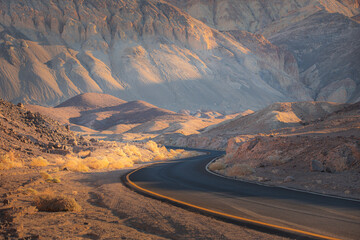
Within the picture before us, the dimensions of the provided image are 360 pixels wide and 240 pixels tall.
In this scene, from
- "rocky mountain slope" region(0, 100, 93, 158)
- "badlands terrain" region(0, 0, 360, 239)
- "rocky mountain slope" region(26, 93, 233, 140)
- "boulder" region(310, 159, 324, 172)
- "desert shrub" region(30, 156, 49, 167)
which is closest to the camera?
"badlands terrain" region(0, 0, 360, 239)

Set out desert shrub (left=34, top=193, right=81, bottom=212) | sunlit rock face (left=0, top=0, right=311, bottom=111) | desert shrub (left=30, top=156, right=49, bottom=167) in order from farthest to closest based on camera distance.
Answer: sunlit rock face (left=0, top=0, right=311, bottom=111) → desert shrub (left=30, top=156, right=49, bottom=167) → desert shrub (left=34, top=193, right=81, bottom=212)

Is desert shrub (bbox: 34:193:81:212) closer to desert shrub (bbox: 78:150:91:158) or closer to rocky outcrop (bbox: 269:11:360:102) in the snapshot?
desert shrub (bbox: 78:150:91:158)

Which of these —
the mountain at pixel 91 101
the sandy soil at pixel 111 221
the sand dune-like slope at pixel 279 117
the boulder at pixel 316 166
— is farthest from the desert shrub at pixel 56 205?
the mountain at pixel 91 101

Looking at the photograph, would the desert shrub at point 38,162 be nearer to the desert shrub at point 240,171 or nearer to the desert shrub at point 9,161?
the desert shrub at point 9,161

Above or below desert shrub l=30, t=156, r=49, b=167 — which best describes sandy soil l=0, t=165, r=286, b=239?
above

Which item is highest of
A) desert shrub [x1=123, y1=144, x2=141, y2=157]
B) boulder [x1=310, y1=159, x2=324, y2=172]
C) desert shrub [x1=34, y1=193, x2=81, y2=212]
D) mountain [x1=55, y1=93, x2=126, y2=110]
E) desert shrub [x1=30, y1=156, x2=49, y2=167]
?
mountain [x1=55, y1=93, x2=126, y2=110]

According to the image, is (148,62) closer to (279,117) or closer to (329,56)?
(279,117)

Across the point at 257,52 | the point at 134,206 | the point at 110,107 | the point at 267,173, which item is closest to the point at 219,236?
the point at 134,206

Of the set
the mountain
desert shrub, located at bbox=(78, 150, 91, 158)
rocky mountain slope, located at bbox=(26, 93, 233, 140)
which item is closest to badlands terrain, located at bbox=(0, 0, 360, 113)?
the mountain

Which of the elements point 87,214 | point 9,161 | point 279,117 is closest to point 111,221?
point 87,214
